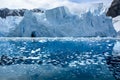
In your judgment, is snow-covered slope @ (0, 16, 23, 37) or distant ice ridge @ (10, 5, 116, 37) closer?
distant ice ridge @ (10, 5, 116, 37)

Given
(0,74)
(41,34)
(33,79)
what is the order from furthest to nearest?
(41,34), (0,74), (33,79)

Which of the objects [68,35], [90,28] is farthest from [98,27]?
[68,35]

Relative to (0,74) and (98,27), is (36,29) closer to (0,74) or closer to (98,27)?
(98,27)

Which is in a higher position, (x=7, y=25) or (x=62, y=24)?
(x=62, y=24)

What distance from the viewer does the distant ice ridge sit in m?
106

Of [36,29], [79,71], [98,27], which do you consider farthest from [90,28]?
[79,71]

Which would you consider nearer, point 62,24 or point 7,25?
point 62,24

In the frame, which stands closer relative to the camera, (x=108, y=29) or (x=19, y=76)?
(x=19, y=76)

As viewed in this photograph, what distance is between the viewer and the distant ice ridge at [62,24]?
106 meters

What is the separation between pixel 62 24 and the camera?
346 feet

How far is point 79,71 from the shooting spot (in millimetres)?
24375

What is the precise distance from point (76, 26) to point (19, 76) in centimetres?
8606

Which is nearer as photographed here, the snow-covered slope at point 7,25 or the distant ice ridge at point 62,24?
the distant ice ridge at point 62,24

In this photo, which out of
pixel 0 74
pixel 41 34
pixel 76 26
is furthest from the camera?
pixel 41 34
